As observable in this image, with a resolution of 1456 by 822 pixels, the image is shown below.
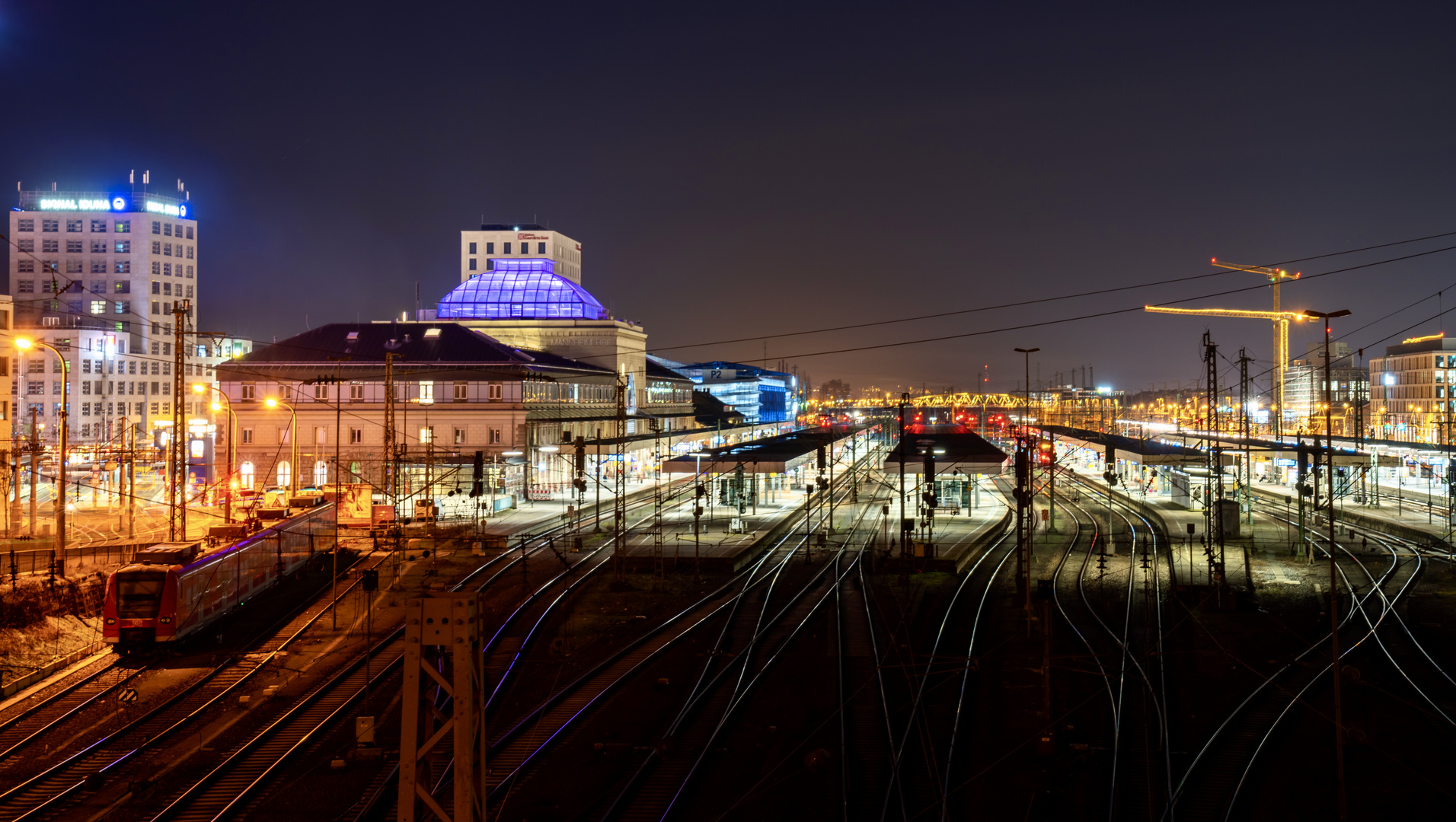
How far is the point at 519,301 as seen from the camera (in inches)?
2859

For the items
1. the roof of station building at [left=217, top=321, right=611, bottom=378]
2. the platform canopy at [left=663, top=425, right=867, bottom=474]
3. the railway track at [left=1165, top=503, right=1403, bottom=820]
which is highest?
the roof of station building at [left=217, top=321, right=611, bottom=378]

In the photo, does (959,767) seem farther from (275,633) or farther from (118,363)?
(118,363)

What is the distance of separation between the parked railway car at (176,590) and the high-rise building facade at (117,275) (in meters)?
65.1

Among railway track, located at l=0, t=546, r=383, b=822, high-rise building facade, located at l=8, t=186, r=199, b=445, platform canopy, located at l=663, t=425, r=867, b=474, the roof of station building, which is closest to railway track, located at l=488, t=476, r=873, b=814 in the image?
railway track, located at l=0, t=546, r=383, b=822

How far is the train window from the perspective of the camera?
18.4 meters

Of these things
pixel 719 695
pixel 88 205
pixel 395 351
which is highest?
pixel 88 205

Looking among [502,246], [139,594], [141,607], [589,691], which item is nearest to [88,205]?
[502,246]

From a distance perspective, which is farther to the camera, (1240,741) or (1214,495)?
(1214,495)

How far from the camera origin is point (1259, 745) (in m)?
13.0

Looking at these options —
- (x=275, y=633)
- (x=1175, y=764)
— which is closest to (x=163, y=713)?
(x=275, y=633)

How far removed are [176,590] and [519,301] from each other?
5539 centimetres

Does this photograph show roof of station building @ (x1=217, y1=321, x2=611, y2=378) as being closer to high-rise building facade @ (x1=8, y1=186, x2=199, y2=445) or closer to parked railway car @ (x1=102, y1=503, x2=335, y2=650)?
parked railway car @ (x1=102, y1=503, x2=335, y2=650)

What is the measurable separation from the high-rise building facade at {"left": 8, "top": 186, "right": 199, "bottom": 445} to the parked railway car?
6510 cm

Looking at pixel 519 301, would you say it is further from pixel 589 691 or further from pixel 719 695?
pixel 719 695
